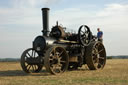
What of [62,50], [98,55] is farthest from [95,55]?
[62,50]

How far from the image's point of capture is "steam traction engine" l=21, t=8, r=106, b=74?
11414 mm

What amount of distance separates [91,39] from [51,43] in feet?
10.7

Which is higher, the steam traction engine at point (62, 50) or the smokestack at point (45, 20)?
the smokestack at point (45, 20)

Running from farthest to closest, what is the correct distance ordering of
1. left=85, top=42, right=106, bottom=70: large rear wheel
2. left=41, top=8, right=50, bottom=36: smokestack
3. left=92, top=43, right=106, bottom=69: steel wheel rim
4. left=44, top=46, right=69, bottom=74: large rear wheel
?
left=92, top=43, right=106, bottom=69: steel wheel rim, left=85, top=42, right=106, bottom=70: large rear wheel, left=41, top=8, right=50, bottom=36: smokestack, left=44, top=46, right=69, bottom=74: large rear wheel

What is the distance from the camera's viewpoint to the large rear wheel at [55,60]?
10695mm

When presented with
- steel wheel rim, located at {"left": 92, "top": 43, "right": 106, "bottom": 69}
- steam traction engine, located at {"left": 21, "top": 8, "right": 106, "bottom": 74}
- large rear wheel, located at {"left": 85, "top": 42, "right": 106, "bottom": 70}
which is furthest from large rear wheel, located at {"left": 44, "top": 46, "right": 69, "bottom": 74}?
steel wheel rim, located at {"left": 92, "top": 43, "right": 106, "bottom": 69}

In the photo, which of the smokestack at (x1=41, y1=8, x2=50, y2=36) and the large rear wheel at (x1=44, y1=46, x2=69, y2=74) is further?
the smokestack at (x1=41, y1=8, x2=50, y2=36)

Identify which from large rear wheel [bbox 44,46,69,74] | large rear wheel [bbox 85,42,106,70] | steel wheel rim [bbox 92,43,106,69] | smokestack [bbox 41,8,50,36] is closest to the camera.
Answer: large rear wheel [bbox 44,46,69,74]

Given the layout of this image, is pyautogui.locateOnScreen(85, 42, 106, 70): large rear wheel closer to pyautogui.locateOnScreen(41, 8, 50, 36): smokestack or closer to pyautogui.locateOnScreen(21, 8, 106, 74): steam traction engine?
pyautogui.locateOnScreen(21, 8, 106, 74): steam traction engine

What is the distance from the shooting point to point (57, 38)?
12.4 meters

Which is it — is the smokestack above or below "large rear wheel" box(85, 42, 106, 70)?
above

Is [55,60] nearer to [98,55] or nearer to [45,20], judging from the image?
[45,20]

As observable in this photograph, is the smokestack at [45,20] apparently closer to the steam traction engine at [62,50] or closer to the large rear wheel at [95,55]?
the steam traction engine at [62,50]

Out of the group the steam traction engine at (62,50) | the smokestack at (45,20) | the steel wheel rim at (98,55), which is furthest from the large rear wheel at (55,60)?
the steel wheel rim at (98,55)
